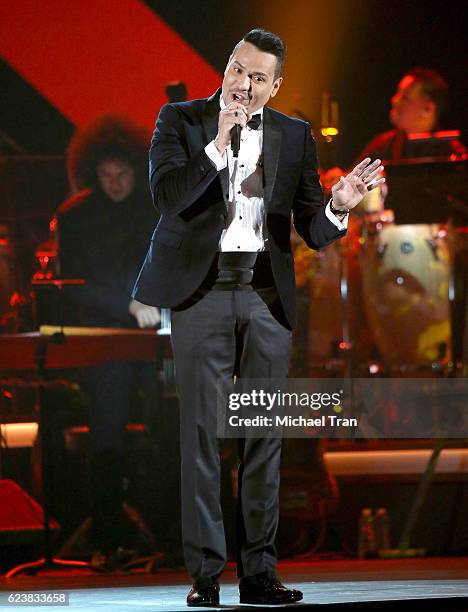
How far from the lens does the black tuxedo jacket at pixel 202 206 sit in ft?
7.98

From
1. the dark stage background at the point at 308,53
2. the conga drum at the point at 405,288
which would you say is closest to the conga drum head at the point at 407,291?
the conga drum at the point at 405,288

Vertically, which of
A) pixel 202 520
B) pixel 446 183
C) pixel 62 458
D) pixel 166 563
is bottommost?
pixel 166 563

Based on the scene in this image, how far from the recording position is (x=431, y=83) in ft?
14.0

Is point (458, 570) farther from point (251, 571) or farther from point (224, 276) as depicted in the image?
point (224, 276)

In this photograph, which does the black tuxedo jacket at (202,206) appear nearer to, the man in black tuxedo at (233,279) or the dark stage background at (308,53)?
the man in black tuxedo at (233,279)

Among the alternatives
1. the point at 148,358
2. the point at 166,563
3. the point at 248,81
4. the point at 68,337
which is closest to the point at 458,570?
the point at 166,563

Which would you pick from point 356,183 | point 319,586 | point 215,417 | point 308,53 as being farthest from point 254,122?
point 308,53

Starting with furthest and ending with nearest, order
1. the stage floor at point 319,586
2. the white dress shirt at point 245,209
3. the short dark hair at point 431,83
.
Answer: the short dark hair at point 431,83 → the white dress shirt at point 245,209 → the stage floor at point 319,586

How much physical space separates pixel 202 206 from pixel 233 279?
0.62 feet

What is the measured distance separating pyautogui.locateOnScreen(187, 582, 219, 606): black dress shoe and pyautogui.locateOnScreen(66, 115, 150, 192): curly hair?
2.16 meters

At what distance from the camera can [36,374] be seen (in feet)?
13.5

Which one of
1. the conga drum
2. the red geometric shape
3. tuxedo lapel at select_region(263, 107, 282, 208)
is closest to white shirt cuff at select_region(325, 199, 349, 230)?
tuxedo lapel at select_region(263, 107, 282, 208)

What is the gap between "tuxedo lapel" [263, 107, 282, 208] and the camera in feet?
8.17

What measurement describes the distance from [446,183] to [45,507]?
2.18 meters
